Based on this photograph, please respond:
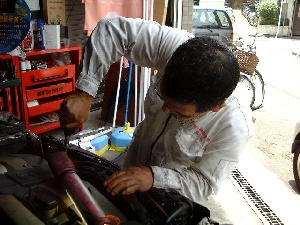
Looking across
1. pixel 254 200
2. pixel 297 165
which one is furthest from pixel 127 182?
pixel 297 165

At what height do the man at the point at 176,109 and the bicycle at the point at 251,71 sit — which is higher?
the man at the point at 176,109

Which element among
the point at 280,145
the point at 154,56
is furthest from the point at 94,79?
the point at 280,145

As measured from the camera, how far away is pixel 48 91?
380 cm

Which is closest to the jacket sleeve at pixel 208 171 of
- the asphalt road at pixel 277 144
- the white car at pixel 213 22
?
the asphalt road at pixel 277 144

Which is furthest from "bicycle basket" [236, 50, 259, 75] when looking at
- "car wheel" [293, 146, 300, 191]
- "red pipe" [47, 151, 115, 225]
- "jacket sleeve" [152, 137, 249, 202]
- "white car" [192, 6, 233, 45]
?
"red pipe" [47, 151, 115, 225]

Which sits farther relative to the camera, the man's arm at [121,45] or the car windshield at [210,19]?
the car windshield at [210,19]

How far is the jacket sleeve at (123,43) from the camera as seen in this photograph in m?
1.50

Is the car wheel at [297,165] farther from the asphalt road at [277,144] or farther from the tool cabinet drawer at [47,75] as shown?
the tool cabinet drawer at [47,75]

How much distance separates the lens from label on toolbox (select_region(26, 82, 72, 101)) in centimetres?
364

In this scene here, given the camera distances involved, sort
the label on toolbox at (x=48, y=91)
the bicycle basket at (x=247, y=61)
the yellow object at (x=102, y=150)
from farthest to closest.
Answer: the bicycle basket at (x=247, y=61), the yellow object at (x=102, y=150), the label on toolbox at (x=48, y=91)

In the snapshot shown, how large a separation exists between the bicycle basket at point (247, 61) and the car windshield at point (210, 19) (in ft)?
9.04

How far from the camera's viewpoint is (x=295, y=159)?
3664mm

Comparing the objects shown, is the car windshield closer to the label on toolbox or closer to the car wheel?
the label on toolbox

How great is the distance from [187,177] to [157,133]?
309 millimetres
